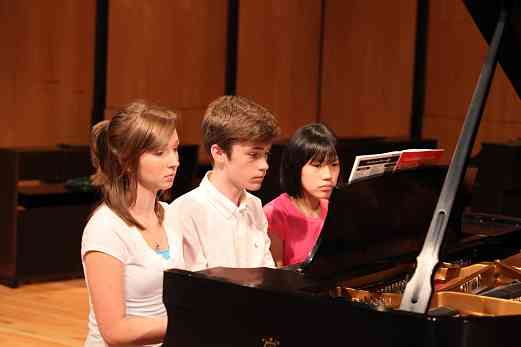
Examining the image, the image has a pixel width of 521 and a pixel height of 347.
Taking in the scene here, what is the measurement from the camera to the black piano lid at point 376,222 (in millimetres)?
2598

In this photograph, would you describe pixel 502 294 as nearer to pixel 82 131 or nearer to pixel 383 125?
pixel 82 131

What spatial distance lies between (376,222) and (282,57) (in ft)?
22.1

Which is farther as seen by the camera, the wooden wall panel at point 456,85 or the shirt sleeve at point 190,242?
the wooden wall panel at point 456,85

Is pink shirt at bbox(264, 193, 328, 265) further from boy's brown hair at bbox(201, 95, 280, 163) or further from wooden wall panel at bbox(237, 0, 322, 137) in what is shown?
wooden wall panel at bbox(237, 0, 322, 137)

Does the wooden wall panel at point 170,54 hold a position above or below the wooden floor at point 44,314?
above

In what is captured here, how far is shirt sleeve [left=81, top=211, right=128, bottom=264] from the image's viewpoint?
2.62m

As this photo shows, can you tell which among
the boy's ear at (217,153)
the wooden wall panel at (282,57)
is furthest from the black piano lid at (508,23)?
the wooden wall panel at (282,57)

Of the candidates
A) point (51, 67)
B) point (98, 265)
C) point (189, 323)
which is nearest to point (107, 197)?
point (98, 265)

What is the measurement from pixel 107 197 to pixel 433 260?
0.89 m

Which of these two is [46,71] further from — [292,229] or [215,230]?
[215,230]

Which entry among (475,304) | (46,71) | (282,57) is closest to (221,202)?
(475,304)

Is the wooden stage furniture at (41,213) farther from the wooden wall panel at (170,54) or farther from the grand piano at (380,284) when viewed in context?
the grand piano at (380,284)

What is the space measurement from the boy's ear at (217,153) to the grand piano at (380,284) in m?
0.46

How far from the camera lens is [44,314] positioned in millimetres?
5668
